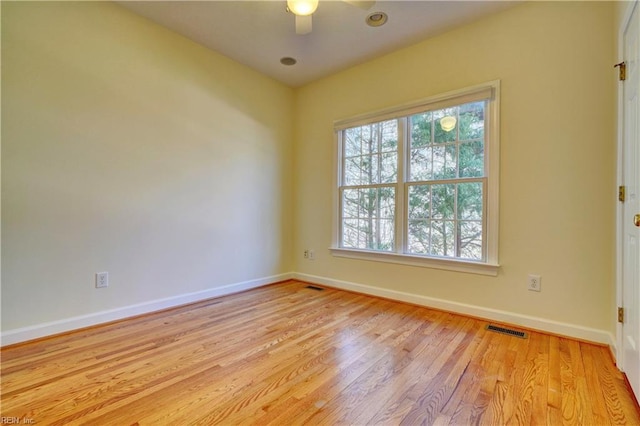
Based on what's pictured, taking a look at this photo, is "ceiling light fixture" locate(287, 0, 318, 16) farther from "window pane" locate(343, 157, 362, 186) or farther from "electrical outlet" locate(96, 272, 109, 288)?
"electrical outlet" locate(96, 272, 109, 288)

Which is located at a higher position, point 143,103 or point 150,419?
point 143,103

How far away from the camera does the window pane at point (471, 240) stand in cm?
281

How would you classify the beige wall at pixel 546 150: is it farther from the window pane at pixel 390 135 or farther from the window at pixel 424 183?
the window pane at pixel 390 135

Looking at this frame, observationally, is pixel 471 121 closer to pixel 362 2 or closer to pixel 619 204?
pixel 619 204

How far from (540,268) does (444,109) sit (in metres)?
1.70

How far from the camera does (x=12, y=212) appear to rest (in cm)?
214

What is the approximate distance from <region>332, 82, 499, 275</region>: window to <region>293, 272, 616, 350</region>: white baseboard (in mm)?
358

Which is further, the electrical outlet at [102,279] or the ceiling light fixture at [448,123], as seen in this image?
the ceiling light fixture at [448,123]

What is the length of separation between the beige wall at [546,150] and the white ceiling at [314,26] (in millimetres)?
240

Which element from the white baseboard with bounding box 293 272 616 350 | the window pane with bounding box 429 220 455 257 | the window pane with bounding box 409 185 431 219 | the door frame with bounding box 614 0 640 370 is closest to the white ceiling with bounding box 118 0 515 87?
the door frame with bounding box 614 0 640 370

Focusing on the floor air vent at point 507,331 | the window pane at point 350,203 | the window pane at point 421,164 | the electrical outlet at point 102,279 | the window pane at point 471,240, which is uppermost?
the window pane at point 421,164

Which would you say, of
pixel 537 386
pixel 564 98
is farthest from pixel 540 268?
pixel 564 98

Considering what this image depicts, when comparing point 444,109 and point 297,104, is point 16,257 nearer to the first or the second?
point 297,104

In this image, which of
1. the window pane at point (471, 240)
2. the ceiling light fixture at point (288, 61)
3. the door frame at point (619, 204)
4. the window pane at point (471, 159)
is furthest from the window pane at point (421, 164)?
the ceiling light fixture at point (288, 61)
